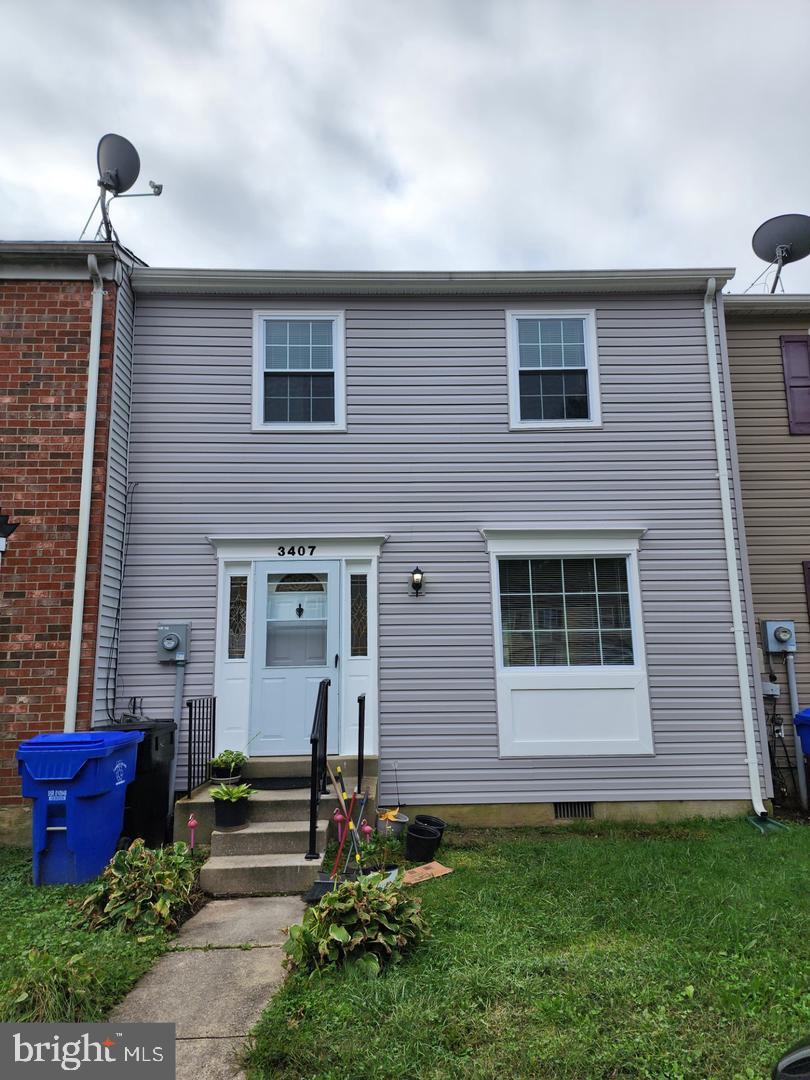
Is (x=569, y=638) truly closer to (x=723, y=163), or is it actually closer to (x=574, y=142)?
(x=574, y=142)

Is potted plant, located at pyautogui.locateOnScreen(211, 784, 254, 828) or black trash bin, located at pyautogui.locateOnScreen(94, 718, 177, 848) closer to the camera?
potted plant, located at pyautogui.locateOnScreen(211, 784, 254, 828)

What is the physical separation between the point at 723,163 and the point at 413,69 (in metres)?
6.87

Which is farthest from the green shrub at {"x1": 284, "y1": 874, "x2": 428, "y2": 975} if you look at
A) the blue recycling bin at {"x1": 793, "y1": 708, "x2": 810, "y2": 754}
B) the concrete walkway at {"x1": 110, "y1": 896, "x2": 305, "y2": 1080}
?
the blue recycling bin at {"x1": 793, "y1": 708, "x2": 810, "y2": 754}

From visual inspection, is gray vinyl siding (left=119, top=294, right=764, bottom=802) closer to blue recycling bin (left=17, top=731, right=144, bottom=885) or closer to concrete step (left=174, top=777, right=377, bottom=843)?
concrete step (left=174, top=777, right=377, bottom=843)

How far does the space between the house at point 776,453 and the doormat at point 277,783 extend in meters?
5.46

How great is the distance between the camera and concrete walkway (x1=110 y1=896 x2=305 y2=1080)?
2.62 m

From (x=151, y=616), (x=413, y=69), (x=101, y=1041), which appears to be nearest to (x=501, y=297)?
(x=413, y=69)

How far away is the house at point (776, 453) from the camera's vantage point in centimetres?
776

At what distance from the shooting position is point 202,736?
6.29m

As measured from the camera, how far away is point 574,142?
31.7 feet

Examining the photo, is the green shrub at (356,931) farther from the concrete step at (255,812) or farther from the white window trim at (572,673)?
the white window trim at (572,673)

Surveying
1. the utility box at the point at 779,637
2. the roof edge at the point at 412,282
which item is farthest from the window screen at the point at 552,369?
the utility box at the point at 779,637

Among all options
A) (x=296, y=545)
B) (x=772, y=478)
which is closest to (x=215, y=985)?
(x=296, y=545)

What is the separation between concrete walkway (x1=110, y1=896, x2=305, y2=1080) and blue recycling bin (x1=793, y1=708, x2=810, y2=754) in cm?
581
